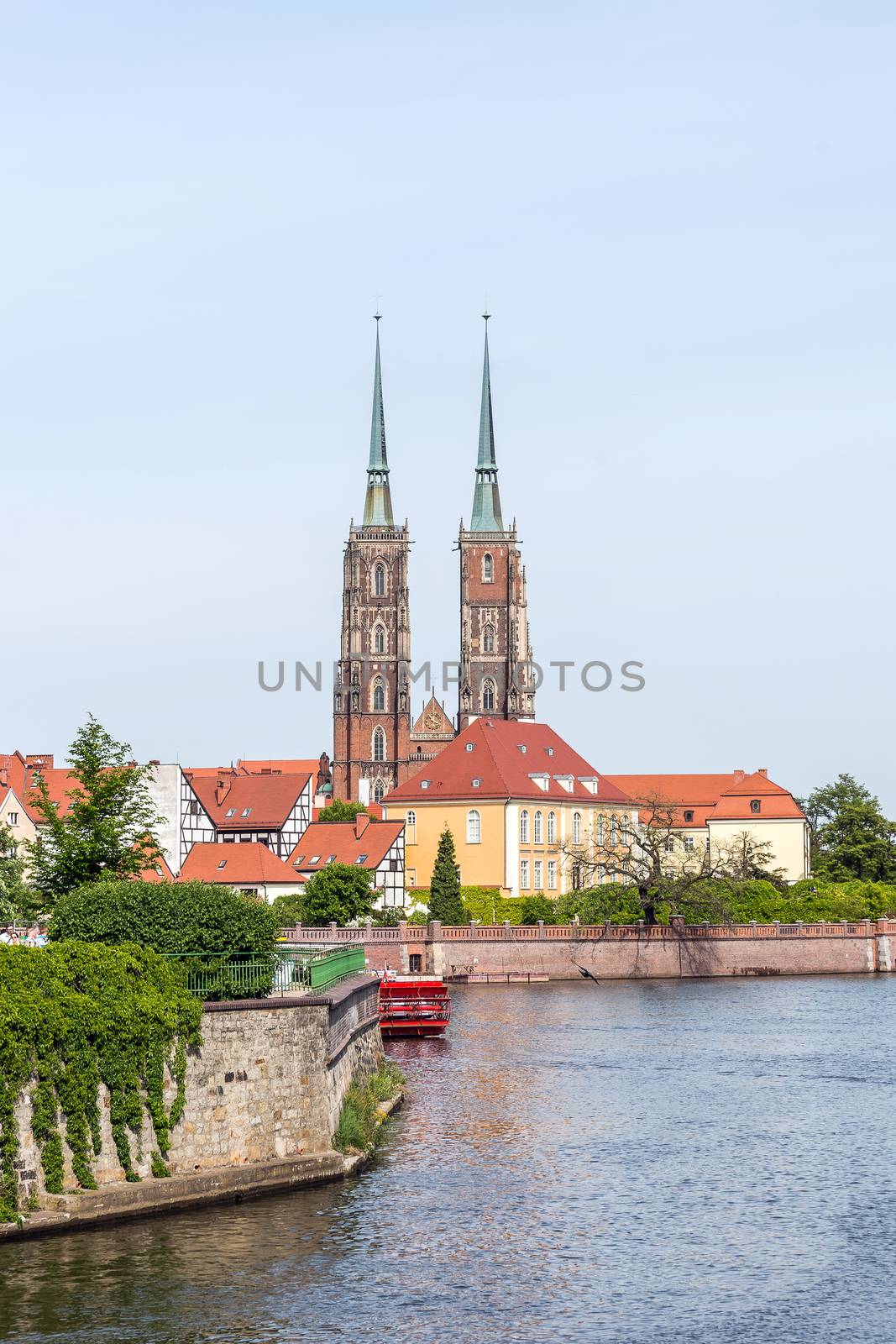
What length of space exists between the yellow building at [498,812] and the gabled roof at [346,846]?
494cm

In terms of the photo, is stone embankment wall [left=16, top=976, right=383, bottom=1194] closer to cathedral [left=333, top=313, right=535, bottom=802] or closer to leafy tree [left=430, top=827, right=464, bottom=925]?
leafy tree [left=430, top=827, right=464, bottom=925]

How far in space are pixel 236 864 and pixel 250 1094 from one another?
80.9 metres

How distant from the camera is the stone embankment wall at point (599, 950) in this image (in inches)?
3848

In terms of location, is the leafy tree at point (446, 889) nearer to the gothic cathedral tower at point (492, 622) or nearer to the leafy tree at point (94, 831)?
the leafy tree at point (94, 831)

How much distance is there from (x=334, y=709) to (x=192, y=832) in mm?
47030

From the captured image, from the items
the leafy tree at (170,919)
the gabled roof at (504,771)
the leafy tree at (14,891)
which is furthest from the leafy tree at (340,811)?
the leafy tree at (170,919)

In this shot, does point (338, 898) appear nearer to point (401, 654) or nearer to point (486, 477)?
point (401, 654)

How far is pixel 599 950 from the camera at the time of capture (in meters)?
98.4

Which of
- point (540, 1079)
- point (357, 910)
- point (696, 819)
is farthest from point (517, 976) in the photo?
point (696, 819)

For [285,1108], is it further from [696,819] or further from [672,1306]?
[696,819]

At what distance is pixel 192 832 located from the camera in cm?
12388

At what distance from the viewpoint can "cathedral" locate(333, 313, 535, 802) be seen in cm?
16862

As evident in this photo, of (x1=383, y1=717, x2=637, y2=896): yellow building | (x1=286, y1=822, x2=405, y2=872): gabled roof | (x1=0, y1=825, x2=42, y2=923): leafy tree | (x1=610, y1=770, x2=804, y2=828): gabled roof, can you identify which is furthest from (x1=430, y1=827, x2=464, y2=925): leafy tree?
(x1=0, y1=825, x2=42, y2=923): leafy tree

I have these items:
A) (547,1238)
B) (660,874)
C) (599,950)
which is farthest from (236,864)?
(547,1238)
